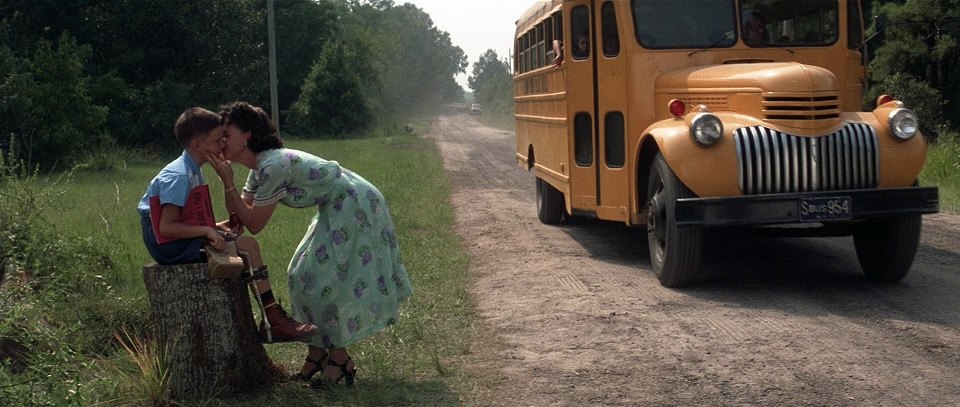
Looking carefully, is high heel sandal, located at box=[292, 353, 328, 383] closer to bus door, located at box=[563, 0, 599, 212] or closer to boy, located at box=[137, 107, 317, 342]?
boy, located at box=[137, 107, 317, 342]

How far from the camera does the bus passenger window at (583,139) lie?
1050cm

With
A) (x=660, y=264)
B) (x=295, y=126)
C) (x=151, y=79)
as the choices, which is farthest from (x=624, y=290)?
(x=295, y=126)

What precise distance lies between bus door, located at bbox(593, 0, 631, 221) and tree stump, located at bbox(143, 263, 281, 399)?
4736mm

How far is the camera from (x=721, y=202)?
805cm

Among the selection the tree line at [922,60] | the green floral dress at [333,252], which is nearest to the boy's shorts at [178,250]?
the green floral dress at [333,252]

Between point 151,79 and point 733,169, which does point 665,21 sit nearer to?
point 733,169

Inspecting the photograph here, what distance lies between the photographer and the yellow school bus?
8172 mm

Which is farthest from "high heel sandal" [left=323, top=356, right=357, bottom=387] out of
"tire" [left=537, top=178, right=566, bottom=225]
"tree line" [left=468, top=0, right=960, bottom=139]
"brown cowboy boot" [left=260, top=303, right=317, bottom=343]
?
"tree line" [left=468, top=0, right=960, bottom=139]

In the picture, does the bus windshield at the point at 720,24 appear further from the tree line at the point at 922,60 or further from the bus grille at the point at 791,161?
the tree line at the point at 922,60

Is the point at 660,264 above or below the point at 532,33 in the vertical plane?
below

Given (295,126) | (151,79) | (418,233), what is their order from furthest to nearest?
(295,126), (151,79), (418,233)

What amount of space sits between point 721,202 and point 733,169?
279 mm

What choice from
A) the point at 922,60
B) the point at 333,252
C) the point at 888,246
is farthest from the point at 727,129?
the point at 922,60

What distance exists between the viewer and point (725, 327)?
7.18 metres
